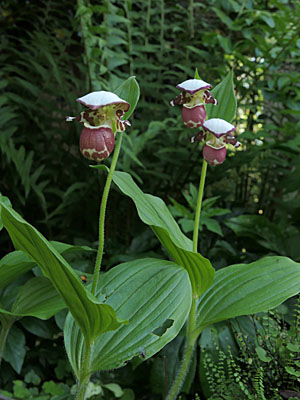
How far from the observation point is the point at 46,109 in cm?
192

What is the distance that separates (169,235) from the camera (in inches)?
35.8

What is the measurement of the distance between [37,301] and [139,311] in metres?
0.28

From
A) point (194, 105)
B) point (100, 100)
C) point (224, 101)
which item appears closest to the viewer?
point (100, 100)

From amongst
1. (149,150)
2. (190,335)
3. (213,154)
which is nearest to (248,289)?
(190,335)

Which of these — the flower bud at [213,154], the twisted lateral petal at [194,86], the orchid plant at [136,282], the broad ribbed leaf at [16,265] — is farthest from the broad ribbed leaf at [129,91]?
the broad ribbed leaf at [16,265]

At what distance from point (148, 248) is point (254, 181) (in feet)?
2.51

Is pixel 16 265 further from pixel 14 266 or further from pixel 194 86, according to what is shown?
pixel 194 86

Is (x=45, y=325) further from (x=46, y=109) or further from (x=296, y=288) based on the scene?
(x=46, y=109)

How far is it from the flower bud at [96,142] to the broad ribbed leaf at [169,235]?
0.68 feet

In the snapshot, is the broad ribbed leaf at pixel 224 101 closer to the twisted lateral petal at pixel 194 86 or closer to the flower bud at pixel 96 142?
the twisted lateral petal at pixel 194 86

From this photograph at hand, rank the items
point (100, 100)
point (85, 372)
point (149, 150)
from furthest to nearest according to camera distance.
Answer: point (149, 150), point (85, 372), point (100, 100)

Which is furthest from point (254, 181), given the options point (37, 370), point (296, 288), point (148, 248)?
point (37, 370)

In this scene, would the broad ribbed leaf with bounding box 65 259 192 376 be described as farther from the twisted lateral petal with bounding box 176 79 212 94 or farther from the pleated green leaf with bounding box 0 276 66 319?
the twisted lateral petal with bounding box 176 79 212 94

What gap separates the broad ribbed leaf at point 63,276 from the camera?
666 mm
